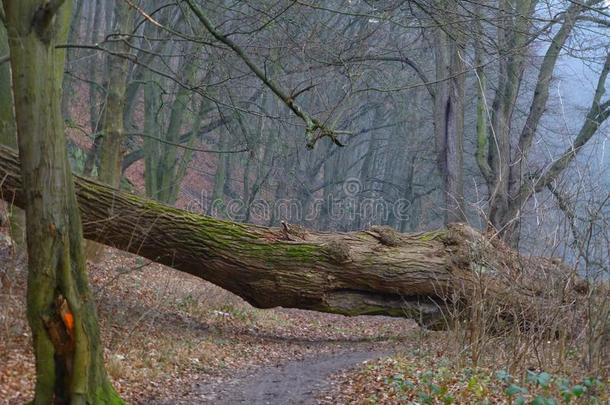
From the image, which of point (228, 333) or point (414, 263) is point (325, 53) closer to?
point (414, 263)

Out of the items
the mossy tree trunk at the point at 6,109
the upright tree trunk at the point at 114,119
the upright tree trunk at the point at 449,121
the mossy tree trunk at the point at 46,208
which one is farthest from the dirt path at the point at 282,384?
the upright tree trunk at the point at 449,121

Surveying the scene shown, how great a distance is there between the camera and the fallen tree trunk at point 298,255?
965cm

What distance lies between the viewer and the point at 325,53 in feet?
38.0

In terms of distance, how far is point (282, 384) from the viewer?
332 inches

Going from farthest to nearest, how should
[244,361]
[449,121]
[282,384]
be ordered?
[449,121] → [244,361] → [282,384]

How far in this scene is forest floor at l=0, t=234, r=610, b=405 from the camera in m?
6.41

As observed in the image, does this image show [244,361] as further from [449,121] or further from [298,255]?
[449,121]

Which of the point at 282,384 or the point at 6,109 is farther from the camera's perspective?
the point at 6,109

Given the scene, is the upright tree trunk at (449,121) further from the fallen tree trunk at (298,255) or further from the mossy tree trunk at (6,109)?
the mossy tree trunk at (6,109)

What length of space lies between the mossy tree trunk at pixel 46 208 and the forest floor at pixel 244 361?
1.25m

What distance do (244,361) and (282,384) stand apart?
1.44 meters

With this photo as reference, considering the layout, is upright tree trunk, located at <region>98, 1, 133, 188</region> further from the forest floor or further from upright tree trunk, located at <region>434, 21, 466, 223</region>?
upright tree trunk, located at <region>434, 21, 466, 223</region>

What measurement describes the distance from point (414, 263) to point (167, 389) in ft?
17.4

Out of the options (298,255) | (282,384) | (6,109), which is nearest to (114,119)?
(6,109)
